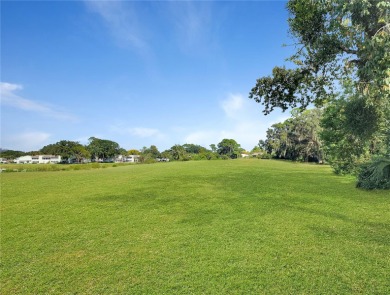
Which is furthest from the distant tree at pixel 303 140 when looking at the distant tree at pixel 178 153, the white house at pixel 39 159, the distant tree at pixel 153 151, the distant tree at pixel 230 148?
the white house at pixel 39 159

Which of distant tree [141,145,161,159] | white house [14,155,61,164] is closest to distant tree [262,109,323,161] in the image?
distant tree [141,145,161,159]

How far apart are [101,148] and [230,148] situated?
62.5m

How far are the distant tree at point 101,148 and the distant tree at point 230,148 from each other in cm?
5501

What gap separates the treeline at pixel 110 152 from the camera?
321 ft

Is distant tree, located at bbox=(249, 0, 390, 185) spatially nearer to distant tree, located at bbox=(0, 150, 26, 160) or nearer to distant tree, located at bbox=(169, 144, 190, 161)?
distant tree, located at bbox=(169, 144, 190, 161)

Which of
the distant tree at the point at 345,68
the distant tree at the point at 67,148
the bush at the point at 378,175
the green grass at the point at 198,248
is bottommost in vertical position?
the green grass at the point at 198,248

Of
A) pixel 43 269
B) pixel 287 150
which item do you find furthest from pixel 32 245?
pixel 287 150

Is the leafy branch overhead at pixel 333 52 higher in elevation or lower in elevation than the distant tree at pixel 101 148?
lower

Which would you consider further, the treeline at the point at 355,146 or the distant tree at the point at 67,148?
the distant tree at the point at 67,148

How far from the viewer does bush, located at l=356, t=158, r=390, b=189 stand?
13.6 metres

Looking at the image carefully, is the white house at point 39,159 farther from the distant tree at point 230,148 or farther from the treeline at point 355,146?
the treeline at point 355,146

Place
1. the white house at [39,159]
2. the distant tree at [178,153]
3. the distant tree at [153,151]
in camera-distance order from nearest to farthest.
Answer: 1. the distant tree at [178,153]
2. the distant tree at [153,151]
3. the white house at [39,159]

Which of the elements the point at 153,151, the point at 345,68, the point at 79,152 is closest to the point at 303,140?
the point at 345,68

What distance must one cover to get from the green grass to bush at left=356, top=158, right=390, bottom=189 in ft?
12.7
